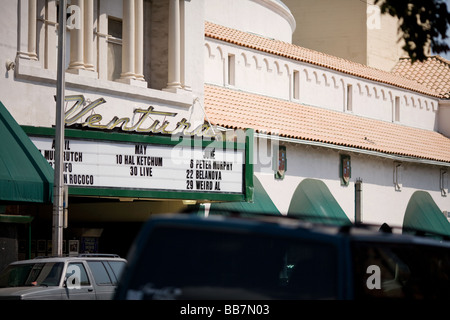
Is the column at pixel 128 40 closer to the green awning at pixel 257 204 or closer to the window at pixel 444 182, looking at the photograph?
the green awning at pixel 257 204

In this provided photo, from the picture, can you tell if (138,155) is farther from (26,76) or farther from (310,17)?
(310,17)

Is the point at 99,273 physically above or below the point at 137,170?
below

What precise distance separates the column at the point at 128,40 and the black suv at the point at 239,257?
18.5 m

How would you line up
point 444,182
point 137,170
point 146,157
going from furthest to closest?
point 444,182
point 146,157
point 137,170

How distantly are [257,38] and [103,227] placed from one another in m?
10.7

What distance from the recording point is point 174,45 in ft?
84.2

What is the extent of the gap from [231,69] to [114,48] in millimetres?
7802

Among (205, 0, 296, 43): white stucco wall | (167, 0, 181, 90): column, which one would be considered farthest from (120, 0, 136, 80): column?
(205, 0, 296, 43): white stucco wall

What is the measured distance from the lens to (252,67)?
3306cm

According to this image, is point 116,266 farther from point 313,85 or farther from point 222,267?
point 313,85

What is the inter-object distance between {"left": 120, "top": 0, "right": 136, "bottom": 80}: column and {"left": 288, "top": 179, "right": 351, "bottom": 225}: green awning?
8.93 meters

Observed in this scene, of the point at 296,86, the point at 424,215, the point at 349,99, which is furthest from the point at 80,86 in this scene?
the point at 424,215

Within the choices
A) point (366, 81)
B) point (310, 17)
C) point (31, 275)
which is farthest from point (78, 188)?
point (310, 17)

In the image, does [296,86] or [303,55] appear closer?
[296,86]
